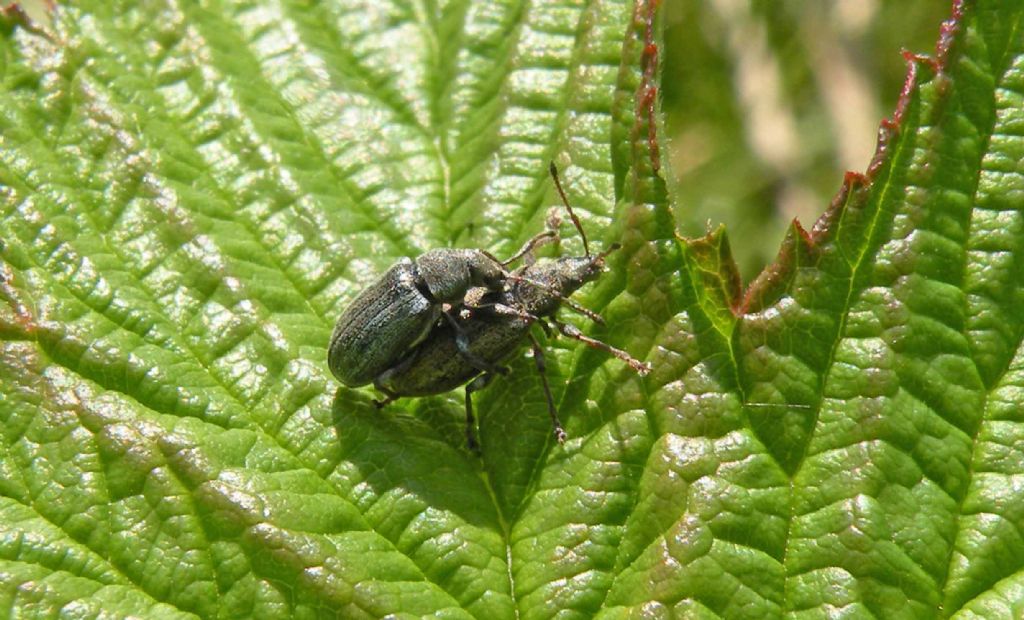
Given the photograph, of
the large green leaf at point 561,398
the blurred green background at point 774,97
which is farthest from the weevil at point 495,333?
the blurred green background at point 774,97

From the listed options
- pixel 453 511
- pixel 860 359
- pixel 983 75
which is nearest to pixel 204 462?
pixel 453 511

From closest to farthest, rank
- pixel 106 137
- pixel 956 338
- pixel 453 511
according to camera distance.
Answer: pixel 956 338
pixel 453 511
pixel 106 137

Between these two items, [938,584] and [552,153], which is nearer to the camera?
[938,584]

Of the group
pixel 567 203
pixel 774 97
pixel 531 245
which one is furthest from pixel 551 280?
pixel 774 97

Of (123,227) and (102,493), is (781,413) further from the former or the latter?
(123,227)

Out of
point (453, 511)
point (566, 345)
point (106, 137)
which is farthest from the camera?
point (106, 137)

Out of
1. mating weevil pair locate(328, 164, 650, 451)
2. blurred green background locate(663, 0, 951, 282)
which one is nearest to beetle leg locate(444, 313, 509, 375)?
mating weevil pair locate(328, 164, 650, 451)

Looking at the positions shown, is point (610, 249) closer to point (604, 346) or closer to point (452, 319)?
point (604, 346)

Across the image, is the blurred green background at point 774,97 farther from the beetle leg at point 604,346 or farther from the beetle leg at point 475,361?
the beetle leg at point 475,361
